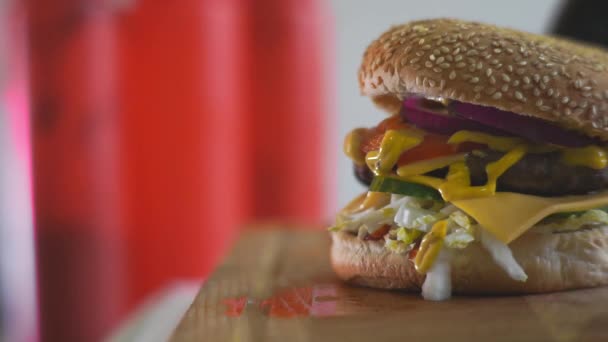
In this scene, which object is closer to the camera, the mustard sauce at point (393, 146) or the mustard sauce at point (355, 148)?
the mustard sauce at point (393, 146)

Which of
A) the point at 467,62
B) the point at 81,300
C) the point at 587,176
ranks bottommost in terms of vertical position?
the point at 81,300

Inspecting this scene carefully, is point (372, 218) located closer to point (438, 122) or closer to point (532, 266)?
point (438, 122)

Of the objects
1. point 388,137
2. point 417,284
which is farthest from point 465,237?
point 388,137

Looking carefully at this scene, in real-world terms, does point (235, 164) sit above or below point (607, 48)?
below

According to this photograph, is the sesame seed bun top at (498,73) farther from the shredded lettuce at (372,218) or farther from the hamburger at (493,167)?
the shredded lettuce at (372,218)

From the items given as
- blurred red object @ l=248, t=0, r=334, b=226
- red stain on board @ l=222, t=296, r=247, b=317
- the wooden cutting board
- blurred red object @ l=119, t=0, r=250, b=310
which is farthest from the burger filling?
blurred red object @ l=248, t=0, r=334, b=226

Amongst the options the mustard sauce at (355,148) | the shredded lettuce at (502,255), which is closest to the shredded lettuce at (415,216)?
the shredded lettuce at (502,255)

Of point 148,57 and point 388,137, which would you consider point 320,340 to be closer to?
point 388,137

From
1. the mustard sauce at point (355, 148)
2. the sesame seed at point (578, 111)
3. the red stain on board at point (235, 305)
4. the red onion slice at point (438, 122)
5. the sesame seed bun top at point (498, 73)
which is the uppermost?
the sesame seed bun top at point (498, 73)
